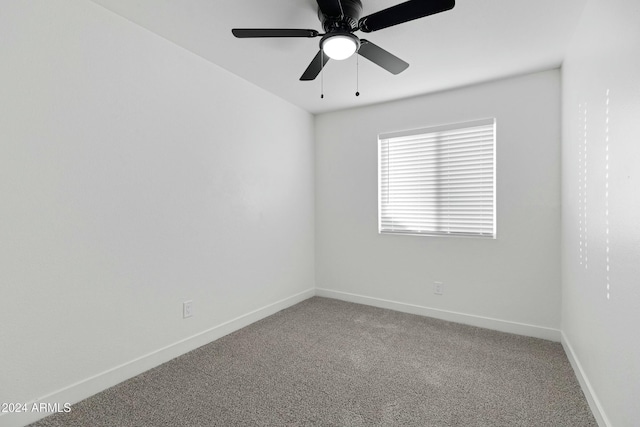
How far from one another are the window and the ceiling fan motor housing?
181 centimetres

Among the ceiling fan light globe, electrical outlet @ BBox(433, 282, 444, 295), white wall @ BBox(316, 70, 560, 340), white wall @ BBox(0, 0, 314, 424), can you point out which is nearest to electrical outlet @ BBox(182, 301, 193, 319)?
white wall @ BBox(0, 0, 314, 424)

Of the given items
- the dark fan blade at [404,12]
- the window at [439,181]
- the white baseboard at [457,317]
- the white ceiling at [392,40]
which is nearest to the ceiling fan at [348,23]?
the dark fan blade at [404,12]

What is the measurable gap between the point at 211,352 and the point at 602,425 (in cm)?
246

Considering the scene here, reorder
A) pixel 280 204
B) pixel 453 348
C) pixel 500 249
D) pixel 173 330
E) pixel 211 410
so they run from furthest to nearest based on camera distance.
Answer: pixel 280 204 < pixel 500 249 < pixel 453 348 < pixel 173 330 < pixel 211 410

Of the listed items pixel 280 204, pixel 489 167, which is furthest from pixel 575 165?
pixel 280 204

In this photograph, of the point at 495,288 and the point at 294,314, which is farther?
the point at 294,314

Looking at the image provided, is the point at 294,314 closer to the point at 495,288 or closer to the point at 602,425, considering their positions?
the point at 495,288

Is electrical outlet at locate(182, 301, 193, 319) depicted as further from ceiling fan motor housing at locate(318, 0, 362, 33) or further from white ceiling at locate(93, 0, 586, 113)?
ceiling fan motor housing at locate(318, 0, 362, 33)

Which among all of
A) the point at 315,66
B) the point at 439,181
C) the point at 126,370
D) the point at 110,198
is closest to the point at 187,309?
the point at 126,370

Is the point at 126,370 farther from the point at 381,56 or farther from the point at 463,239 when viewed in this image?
the point at 463,239

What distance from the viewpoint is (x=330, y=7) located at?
5.17ft

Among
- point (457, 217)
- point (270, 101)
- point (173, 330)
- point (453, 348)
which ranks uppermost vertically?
point (270, 101)

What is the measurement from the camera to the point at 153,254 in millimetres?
2207

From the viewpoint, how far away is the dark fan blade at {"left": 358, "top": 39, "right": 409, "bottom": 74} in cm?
183
